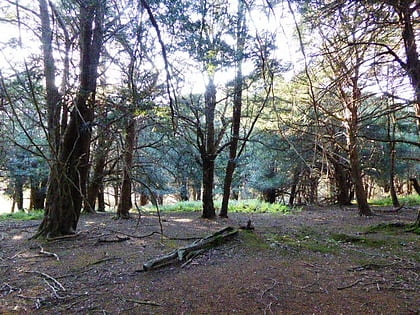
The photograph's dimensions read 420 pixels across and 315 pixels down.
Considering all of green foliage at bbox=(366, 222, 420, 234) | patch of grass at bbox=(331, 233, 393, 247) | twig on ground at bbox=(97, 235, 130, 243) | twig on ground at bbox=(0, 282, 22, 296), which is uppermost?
green foliage at bbox=(366, 222, 420, 234)

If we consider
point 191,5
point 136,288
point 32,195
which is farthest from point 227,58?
point 32,195

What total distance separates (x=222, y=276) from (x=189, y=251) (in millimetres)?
878

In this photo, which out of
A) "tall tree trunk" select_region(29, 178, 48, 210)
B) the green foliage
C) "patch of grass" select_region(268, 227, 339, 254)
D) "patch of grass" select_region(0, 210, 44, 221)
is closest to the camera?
"patch of grass" select_region(268, 227, 339, 254)

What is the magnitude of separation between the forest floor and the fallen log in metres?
0.09

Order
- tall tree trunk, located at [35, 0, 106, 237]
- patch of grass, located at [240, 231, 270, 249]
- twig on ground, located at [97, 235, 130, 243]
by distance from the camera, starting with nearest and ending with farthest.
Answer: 1. patch of grass, located at [240, 231, 270, 249]
2. tall tree trunk, located at [35, 0, 106, 237]
3. twig on ground, located at [97, 235, 130, 243]

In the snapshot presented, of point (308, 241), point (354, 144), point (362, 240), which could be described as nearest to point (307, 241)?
point (308, 241)

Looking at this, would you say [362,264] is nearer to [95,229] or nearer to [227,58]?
[227,58]

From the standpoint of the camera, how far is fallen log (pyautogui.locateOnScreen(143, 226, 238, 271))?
4.02 meters

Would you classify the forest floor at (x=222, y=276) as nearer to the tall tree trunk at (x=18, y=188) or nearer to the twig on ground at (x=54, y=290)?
the twig on ground at (x=54, y=290)

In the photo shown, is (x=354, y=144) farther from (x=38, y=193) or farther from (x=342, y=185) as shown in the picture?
(x=38, y=193)

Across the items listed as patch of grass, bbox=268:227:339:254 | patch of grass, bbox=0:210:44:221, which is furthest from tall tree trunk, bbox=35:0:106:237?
patch of grass, bbox=0:210:44:221

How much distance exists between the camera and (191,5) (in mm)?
3873

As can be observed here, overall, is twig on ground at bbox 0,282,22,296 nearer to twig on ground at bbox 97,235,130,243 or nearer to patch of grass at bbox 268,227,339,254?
twig on ground at bbox 97,235,130,243

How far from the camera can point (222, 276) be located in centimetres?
372
